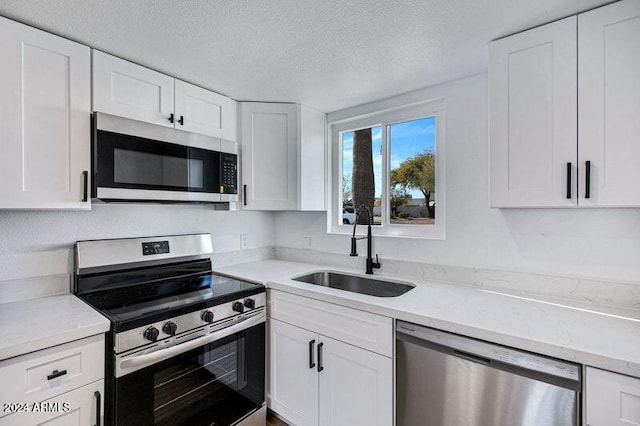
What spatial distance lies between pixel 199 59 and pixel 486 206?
1829mm

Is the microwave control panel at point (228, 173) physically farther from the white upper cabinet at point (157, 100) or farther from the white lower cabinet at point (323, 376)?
the white lower cabinet at point (323, 376)

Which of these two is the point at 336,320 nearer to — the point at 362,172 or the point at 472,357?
the point at 472,357

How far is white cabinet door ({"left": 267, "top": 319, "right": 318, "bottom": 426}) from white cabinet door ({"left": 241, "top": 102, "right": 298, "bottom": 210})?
34.5 inches

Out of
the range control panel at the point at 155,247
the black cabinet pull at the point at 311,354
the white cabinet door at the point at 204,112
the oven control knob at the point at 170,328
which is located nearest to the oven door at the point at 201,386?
the oven control knob at the point at 170,328

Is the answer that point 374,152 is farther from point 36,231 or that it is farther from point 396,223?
point 36,231

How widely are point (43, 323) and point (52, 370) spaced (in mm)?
210

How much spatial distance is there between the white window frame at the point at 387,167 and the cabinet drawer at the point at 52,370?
5.66 ft

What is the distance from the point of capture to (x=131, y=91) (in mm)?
1656

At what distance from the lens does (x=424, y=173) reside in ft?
7.02

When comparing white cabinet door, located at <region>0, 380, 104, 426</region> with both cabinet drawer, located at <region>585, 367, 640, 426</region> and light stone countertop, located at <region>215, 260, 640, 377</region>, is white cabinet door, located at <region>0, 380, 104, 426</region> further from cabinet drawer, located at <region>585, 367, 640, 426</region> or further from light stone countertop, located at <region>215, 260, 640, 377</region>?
cabinet drawer, located at <region>585, 367, 640, 426</region>

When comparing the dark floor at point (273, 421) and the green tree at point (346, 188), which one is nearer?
the dark floor at point (273, 421)

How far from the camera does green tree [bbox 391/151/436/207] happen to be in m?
2.11

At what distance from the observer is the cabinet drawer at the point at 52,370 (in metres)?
1.07

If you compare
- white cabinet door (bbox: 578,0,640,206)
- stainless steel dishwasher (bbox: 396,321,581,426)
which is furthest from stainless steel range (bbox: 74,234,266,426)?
white cabinet door (bbox: 578,0,640,206)
